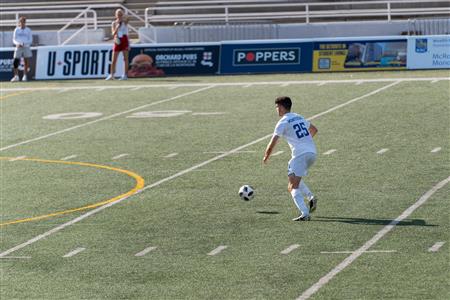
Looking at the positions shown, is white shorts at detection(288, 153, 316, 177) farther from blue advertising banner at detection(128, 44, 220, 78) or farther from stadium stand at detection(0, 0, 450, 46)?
stadium stand at detection(0, 0, 450, 46)

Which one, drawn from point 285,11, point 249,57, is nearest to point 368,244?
point 249,57

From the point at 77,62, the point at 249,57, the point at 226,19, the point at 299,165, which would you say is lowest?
the point at 299,165

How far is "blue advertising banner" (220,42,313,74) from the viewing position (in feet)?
125

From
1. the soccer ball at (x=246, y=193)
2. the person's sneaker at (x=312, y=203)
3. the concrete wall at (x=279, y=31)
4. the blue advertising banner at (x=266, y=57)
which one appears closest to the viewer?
the person's sneaker at (x=312, y=203)

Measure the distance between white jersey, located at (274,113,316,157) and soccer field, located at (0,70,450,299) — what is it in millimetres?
1017

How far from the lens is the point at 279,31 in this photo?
4584 cm

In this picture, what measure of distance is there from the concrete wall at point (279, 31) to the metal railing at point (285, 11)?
0.47m

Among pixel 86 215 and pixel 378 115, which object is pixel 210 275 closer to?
pixel 86 215

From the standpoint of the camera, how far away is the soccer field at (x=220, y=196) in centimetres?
1493

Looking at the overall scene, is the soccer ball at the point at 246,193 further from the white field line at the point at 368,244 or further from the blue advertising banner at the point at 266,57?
the blue advertising banner at the point at 266,57

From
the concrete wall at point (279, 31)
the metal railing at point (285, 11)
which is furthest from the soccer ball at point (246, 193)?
the metal railing at point (285, 11)

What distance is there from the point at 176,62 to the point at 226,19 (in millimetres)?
8069

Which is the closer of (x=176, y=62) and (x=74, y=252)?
(x=74, y=252)

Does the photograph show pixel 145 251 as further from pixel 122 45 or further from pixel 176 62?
pixel 176 62
